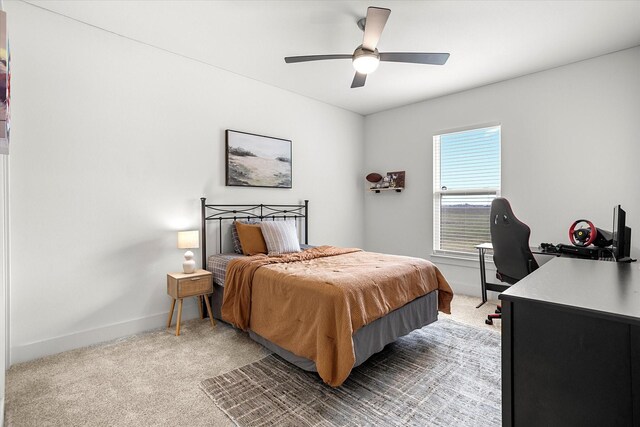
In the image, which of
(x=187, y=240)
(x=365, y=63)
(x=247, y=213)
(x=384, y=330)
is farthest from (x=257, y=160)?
(x=384, y=330)

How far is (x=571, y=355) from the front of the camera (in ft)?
3.35

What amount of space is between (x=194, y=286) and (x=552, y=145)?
4.28 m

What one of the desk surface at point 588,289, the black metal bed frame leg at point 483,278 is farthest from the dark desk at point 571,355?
the black metal bed frame leg at point 483,278

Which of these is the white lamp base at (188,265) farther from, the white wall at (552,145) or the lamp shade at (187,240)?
the white wall at (552,145)

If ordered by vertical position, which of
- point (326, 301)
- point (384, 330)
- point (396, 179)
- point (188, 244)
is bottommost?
point (384, 330)

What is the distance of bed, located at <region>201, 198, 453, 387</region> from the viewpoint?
198 centimetres

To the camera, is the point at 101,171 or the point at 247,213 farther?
the point at 247,213

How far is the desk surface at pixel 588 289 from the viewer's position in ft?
3.19

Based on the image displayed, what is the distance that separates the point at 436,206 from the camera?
4656 mm

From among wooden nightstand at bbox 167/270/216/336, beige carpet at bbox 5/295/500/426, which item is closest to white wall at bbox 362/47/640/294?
wooden nightstand at bbox 167/270/216/336

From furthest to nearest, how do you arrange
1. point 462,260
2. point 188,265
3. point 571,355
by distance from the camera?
1. point 462,260
2. point 188,265
3. point 571,355

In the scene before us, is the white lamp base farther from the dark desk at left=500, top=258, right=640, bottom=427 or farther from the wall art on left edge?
the dark desk at left=500, top=258, right=640, bottom=427

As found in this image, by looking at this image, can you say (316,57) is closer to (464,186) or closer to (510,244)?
(510,244)

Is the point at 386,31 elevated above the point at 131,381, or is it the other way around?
the point at 386,31
